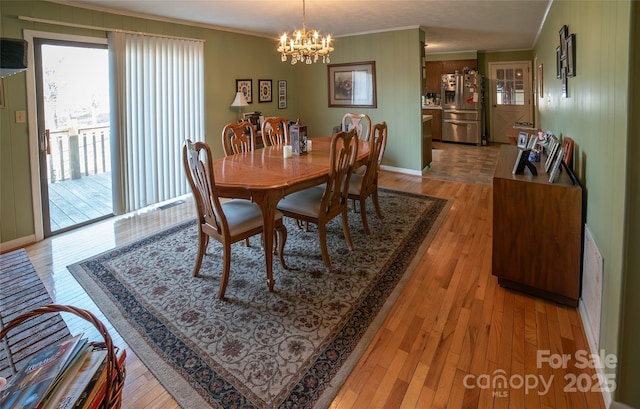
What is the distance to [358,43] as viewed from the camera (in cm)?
619

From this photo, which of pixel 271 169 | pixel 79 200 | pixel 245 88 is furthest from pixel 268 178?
pixel 245 88

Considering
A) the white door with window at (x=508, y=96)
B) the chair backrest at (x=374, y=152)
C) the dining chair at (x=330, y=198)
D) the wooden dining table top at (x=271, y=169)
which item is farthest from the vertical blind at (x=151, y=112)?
the white door with window at (x=508, y=96)

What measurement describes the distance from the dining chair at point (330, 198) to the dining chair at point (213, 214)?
0.25 metres

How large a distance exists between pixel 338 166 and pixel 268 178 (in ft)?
1.93

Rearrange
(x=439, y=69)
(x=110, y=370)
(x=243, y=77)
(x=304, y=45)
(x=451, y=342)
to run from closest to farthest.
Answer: (x=110, y=370), (x=451, y=342), (x=304, y=45), (x=243, y=77), (x=439, y=69)

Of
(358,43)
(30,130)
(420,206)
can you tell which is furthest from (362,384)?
(358,43)

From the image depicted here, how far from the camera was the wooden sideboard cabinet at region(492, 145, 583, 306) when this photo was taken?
2246 millimetres

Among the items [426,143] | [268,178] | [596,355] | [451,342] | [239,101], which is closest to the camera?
[596,355]

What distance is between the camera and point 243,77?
19.0ft

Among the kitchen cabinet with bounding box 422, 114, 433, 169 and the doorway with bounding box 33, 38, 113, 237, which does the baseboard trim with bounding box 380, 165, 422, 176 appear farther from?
the doorway with bounding box 33, 38, 113, 237

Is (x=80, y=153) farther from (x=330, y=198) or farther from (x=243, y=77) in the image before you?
(x=330, y=198)

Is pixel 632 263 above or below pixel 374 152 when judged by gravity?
below

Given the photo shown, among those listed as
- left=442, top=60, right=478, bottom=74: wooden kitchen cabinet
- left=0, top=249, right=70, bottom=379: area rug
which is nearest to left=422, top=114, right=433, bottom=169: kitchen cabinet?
left=442, top=60, right=478, bottom=74: wooden kitchen cabinet

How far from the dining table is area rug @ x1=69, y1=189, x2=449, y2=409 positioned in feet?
1.22
